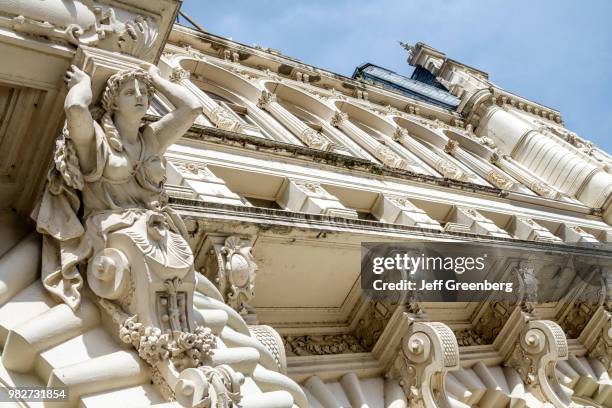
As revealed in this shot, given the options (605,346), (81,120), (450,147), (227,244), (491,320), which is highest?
(450,147)

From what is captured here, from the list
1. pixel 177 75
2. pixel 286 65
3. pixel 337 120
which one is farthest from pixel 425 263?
pixel 286 65

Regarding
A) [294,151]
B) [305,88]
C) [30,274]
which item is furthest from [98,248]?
[305,88]

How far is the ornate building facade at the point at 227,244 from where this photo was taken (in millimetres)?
4645

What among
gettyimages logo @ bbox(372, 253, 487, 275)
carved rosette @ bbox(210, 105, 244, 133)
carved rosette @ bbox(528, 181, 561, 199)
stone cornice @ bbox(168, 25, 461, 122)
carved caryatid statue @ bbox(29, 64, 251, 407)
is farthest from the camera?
carved rosette @ bbox(528, 181, 561, 199)

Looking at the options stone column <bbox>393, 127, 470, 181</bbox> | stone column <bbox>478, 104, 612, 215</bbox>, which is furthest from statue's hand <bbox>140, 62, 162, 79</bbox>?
stone column <bbox>478, 104, 612, 215</bbox>

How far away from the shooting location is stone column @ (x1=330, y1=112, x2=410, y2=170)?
50.6 ft

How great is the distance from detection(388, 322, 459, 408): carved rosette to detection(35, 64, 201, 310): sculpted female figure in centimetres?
445

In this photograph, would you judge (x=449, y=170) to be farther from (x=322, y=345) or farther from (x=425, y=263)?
(x=322, y=345)

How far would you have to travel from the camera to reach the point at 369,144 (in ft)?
52.6

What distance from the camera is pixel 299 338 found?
8.59m

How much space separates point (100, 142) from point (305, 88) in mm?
13637

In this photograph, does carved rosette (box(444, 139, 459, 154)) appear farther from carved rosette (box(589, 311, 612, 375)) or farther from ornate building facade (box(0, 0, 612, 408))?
carved rosette (box(589, 311, 612, 375))

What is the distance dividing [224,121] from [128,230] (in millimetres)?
7875
